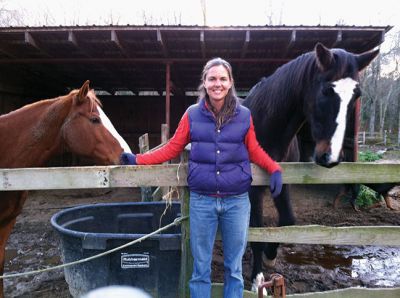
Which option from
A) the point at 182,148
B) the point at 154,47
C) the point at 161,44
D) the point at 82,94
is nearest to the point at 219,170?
the point at 182,148

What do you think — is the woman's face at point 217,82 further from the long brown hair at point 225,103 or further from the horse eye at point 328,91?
the horse eye at point 328,91

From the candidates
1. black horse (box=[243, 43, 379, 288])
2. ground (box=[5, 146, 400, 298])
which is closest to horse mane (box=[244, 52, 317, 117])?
black horse (box=[243, 43, 379, 288])

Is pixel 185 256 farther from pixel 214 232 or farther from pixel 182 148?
pixel 182 148

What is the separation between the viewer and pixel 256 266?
283 centimetres

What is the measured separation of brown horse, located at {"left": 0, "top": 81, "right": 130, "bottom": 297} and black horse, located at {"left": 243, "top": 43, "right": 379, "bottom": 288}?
126cm

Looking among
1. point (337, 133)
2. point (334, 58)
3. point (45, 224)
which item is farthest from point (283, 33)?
point (45, 224)

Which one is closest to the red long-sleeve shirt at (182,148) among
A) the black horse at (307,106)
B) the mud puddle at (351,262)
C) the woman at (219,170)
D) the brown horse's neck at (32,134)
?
the woman at (219,170)

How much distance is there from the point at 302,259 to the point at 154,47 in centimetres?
481

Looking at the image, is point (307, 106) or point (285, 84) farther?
point (285, 84)

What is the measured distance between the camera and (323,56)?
208cm

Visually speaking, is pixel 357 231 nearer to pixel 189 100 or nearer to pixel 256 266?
pixel 256 266

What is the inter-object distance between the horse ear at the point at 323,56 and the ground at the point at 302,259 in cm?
216

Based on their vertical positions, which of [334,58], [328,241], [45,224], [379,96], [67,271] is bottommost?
[45,224]

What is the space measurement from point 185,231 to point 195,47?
5.18 metres
